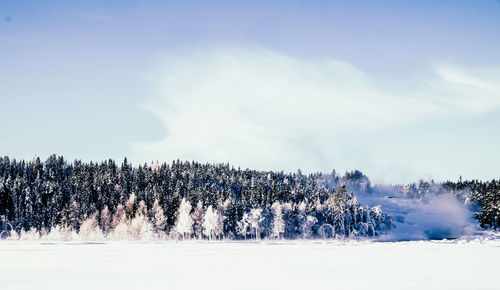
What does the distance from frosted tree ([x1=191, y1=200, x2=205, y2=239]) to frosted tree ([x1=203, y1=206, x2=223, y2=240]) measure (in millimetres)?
2374

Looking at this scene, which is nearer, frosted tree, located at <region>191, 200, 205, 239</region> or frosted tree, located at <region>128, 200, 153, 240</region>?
frosted tree, located at <region>128, 200, 153, 240</region>

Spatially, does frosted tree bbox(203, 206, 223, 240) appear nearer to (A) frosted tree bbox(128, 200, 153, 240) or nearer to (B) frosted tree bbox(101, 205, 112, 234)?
(A) frosted tree bbox(128, 200, 153, 240)

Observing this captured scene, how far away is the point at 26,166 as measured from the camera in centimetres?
19550

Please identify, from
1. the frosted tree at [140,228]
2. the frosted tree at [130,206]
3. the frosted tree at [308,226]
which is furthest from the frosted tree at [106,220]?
the frosted tree at [308,226]

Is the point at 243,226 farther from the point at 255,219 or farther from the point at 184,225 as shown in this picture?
the point at 184,225

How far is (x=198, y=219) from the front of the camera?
15500 cm

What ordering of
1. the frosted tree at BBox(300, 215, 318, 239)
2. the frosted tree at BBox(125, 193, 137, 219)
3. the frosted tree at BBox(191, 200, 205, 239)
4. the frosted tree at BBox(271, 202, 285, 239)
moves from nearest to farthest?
→ the frosted tree at BBox(191, 200, 205, 239) < the frosted tree at BBox(271, 202, 285, 239) < the frosted tree at BBox(125, 193, 137, 219) < the frosted tree at BBox(300, 215, 318, 239)

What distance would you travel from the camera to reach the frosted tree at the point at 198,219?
152 m

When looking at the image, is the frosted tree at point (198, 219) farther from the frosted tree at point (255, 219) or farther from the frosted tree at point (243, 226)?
the frosted tree at point (255, 219)

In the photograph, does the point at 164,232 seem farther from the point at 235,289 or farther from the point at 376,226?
the point at 235,289

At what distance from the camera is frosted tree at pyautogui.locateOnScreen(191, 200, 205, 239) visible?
152 metres

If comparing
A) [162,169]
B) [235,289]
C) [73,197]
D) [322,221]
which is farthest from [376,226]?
[235,289]

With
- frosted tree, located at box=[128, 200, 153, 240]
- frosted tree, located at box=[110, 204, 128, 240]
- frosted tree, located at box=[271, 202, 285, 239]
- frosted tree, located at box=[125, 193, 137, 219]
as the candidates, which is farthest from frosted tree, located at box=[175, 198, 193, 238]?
frosted tree, located at box=[271, 202, 285, 239]

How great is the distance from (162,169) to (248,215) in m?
54.1
